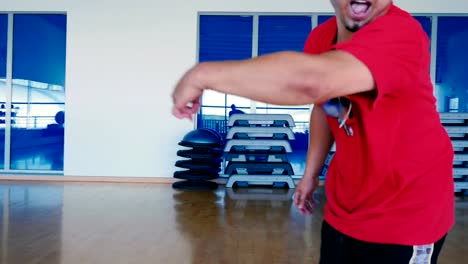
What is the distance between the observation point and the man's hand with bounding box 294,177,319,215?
122 cm

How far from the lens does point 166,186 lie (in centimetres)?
568

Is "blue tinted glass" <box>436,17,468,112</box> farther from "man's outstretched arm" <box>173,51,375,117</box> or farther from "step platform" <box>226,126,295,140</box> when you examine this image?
"man's outstretched arm" <box>173,51,375,117</box>

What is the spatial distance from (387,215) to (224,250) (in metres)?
1.97

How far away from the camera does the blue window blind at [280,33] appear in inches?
240

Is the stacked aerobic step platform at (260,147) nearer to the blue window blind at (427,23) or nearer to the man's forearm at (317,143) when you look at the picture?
the blue window blind at (427,23)

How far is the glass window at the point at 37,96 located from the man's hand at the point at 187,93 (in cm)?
606

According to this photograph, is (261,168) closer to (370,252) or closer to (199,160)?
(199,160)

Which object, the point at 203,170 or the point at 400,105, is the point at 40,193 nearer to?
the point at 203,170

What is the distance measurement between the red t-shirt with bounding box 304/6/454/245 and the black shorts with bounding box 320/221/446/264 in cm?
2

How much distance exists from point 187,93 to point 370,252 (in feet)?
1.79

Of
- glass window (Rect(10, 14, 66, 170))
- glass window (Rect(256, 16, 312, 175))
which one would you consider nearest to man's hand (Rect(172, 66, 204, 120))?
glass window (Rect(256, 16, 312, 175))

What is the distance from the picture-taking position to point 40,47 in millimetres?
6289

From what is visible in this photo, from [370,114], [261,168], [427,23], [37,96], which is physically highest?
[427,23]

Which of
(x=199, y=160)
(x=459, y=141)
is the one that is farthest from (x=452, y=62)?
(x=199, y=160)
